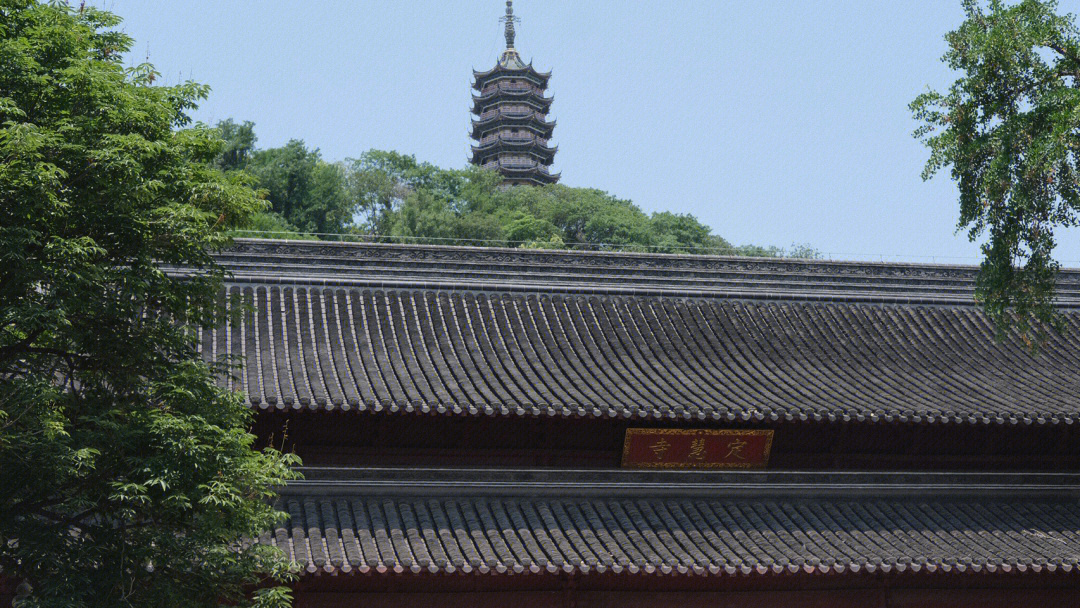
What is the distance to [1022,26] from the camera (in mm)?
11891

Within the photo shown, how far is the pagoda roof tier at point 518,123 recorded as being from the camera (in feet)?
223

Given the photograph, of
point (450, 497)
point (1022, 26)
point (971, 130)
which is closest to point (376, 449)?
point (450, 497)

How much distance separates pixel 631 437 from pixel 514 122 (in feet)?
182

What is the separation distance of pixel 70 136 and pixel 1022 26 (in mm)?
9175

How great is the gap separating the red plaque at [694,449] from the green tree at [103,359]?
5.63 m

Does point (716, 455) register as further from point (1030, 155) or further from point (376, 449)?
point (1030, 155)

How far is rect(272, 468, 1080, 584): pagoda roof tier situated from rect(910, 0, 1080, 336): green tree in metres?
2.98

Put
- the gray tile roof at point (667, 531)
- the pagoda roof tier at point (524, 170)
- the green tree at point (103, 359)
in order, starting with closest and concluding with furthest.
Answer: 1. the green tree at point (103, 359)
2. the gray tile roof at point (667, 531)
3. the pagoda roof tier at point (524, 170)

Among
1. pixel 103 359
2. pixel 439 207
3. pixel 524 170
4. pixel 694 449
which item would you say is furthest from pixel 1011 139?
pixel 524 170

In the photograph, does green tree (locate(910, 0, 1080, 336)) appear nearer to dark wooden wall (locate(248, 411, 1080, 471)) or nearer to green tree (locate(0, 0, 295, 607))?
dark wooden wall (locate(248, 411, 1080, 471))

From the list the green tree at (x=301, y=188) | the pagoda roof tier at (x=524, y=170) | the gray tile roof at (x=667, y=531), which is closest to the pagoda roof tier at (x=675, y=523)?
the gray tile roof at (x=667, y=531)

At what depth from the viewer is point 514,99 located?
68562mm

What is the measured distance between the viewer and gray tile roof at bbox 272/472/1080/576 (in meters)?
12.2

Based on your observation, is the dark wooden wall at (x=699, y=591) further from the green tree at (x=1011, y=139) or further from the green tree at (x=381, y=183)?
the green tree at (x=381, y=183)
